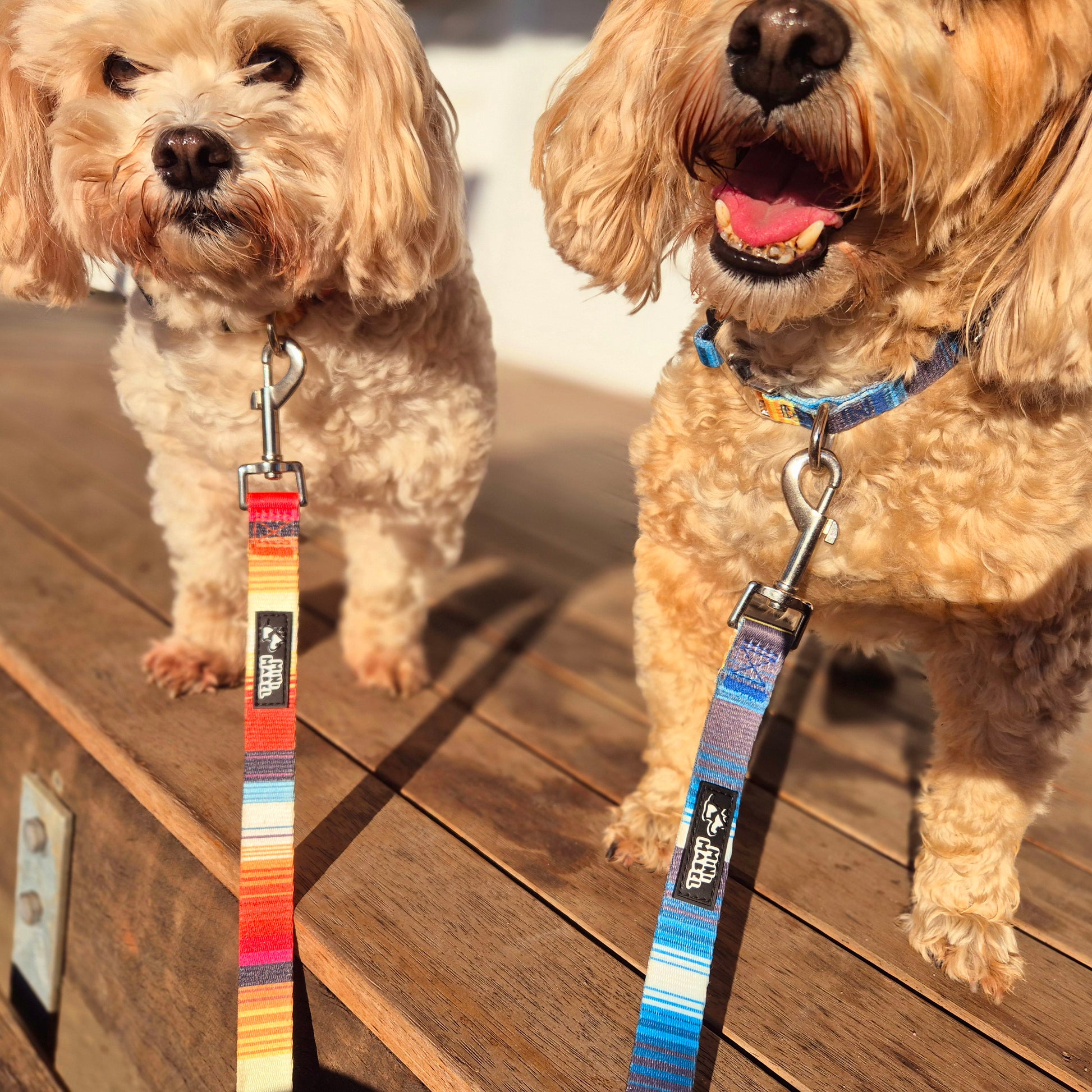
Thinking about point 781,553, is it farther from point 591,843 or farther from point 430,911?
point 430,911

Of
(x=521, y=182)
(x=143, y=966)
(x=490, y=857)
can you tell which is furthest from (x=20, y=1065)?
(x=521, y=182)

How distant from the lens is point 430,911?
1515 mm

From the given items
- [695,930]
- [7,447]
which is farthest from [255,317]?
[7,447]

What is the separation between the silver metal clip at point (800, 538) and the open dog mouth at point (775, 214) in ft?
0.86

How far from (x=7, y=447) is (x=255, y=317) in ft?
7.89

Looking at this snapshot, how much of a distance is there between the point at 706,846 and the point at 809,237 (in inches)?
31.6

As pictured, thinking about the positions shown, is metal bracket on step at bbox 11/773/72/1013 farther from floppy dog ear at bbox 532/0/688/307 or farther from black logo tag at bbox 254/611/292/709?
floppy dog ear at bbox 532/0/688/307

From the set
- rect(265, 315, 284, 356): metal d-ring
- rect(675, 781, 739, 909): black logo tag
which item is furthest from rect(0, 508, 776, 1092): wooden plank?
rect(265, 315, 284, 356): metal d-ring

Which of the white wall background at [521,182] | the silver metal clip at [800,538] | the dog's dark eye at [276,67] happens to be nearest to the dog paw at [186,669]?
the dog's dark eye at [276,67]

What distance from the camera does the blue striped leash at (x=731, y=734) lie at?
1.21 metres

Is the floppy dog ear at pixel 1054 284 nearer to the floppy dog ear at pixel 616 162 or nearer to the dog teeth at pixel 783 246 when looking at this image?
the dog teeth at pixel 783 246

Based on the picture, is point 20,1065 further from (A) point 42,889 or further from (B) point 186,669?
(B) point 186,669

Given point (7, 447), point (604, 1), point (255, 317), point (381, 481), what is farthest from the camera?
point (604, 1)

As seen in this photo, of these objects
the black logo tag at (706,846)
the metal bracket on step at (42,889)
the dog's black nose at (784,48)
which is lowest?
the metal bracket on step at (42,889)
